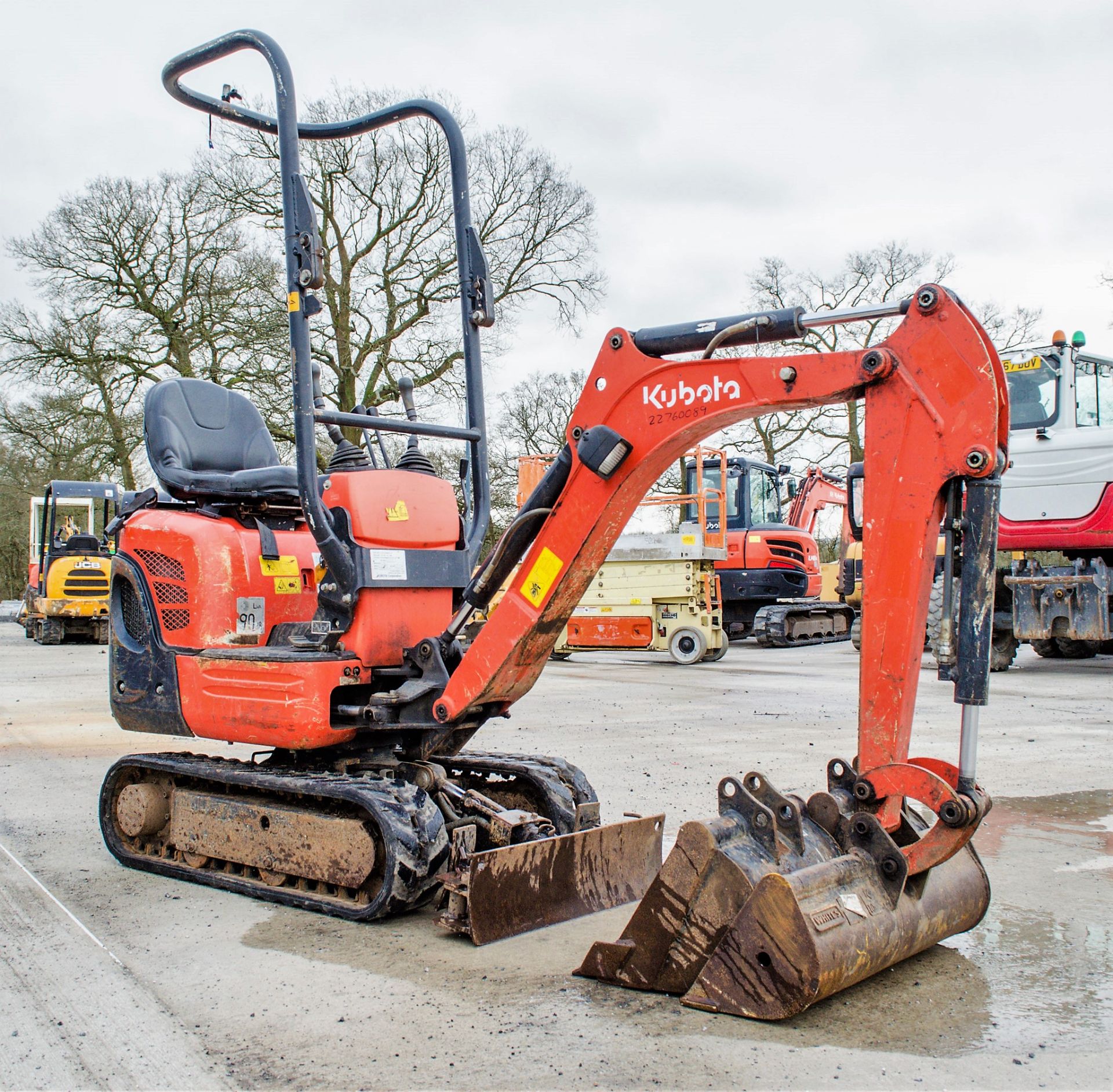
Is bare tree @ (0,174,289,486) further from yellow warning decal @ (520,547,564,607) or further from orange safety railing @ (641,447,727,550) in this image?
yellow warning decal @ (520,547,564,607)

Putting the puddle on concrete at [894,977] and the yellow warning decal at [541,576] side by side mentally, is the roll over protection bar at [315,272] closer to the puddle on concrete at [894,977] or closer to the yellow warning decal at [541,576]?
the yellow warning decal at [541,576]

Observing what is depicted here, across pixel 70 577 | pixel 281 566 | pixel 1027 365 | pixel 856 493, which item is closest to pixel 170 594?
pixel 281 566

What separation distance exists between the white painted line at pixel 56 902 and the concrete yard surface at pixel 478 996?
0.04ft

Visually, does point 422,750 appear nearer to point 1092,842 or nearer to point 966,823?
point 966,823

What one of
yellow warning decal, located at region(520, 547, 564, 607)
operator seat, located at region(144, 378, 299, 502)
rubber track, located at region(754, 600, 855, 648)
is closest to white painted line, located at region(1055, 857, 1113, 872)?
yellow warning decal, located at region(520, 547, 564, 607)

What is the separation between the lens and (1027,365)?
1318 cm

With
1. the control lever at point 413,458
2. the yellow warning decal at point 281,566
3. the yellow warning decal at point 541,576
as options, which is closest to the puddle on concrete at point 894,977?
the yellow warning decal at point 541,576

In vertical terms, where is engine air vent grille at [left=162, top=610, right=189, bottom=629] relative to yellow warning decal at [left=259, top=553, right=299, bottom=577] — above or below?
below

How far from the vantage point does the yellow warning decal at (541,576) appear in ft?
14.3

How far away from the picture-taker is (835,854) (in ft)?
11.6

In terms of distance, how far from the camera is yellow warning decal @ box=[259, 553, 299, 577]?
5.35m

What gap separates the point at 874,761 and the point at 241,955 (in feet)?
7.31

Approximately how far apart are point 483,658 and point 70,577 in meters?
18.6

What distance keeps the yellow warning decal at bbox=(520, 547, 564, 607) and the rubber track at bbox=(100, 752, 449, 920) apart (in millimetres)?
878
